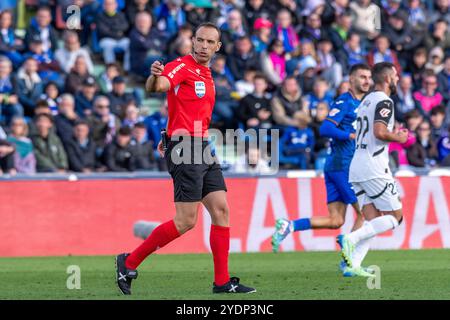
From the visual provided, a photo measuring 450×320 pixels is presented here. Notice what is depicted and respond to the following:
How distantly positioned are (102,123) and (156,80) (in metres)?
9.32

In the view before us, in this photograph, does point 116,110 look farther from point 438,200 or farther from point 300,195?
point 438,200

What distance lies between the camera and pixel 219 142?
1933cm

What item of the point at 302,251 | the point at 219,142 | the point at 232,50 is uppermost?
the point at 232,50

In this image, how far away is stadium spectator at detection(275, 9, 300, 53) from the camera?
22203 millimetres

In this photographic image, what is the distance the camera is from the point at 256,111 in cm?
1962

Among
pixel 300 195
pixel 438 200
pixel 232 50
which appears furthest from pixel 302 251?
pixel 232 50

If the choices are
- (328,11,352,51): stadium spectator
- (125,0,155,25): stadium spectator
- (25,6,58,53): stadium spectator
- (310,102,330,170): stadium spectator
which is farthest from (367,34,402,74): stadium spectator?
(25,6,58,53): stadium spectator

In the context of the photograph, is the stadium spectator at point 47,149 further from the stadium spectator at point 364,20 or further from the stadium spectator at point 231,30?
the stadium spectator at point 364,20

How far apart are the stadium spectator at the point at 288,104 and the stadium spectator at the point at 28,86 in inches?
154

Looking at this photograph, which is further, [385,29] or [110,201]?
[385,29]

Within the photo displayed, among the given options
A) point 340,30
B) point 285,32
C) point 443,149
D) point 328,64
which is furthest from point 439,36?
point 443,149

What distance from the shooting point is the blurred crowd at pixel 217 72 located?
18.4 m

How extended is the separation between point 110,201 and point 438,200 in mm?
4723
